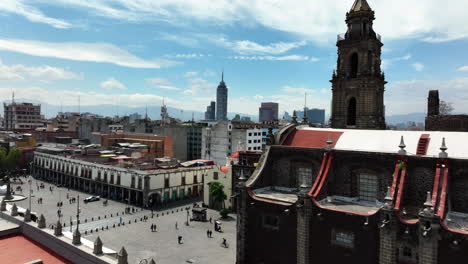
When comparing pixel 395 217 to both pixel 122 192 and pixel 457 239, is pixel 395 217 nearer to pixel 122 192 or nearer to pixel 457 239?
pixel 457 239

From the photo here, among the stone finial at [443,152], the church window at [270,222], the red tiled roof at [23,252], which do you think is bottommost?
the church window at [270,222]

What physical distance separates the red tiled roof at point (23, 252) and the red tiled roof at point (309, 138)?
21800mm

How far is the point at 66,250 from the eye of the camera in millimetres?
18359

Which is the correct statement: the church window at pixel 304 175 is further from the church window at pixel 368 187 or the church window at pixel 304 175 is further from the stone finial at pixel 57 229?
the stone finial at pixel 57 229

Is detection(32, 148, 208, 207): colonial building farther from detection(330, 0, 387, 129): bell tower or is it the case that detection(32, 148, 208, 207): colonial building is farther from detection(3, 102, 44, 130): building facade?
detection(3, 102, 44, 130): building facade

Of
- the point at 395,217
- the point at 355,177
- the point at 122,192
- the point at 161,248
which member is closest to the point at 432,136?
the point at 355,177

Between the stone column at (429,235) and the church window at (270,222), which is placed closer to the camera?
the stone column at (429,235)

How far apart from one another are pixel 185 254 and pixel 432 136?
27.4 meters

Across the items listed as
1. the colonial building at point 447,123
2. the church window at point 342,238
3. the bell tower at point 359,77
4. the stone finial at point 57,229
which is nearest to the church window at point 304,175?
the church window at point 342,238

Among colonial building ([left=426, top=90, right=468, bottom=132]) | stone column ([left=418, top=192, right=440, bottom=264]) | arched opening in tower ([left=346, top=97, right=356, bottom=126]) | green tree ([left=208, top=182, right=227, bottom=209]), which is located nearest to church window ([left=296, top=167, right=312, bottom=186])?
arched opening in tower ([left=346, top=97, right=356, bottom=126])

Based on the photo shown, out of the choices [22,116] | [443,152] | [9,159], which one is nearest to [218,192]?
[443,152]

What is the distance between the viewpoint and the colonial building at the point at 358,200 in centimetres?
2184

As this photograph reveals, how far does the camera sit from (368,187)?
88.9 feet

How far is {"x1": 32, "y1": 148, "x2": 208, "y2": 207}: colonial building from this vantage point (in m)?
61.6
